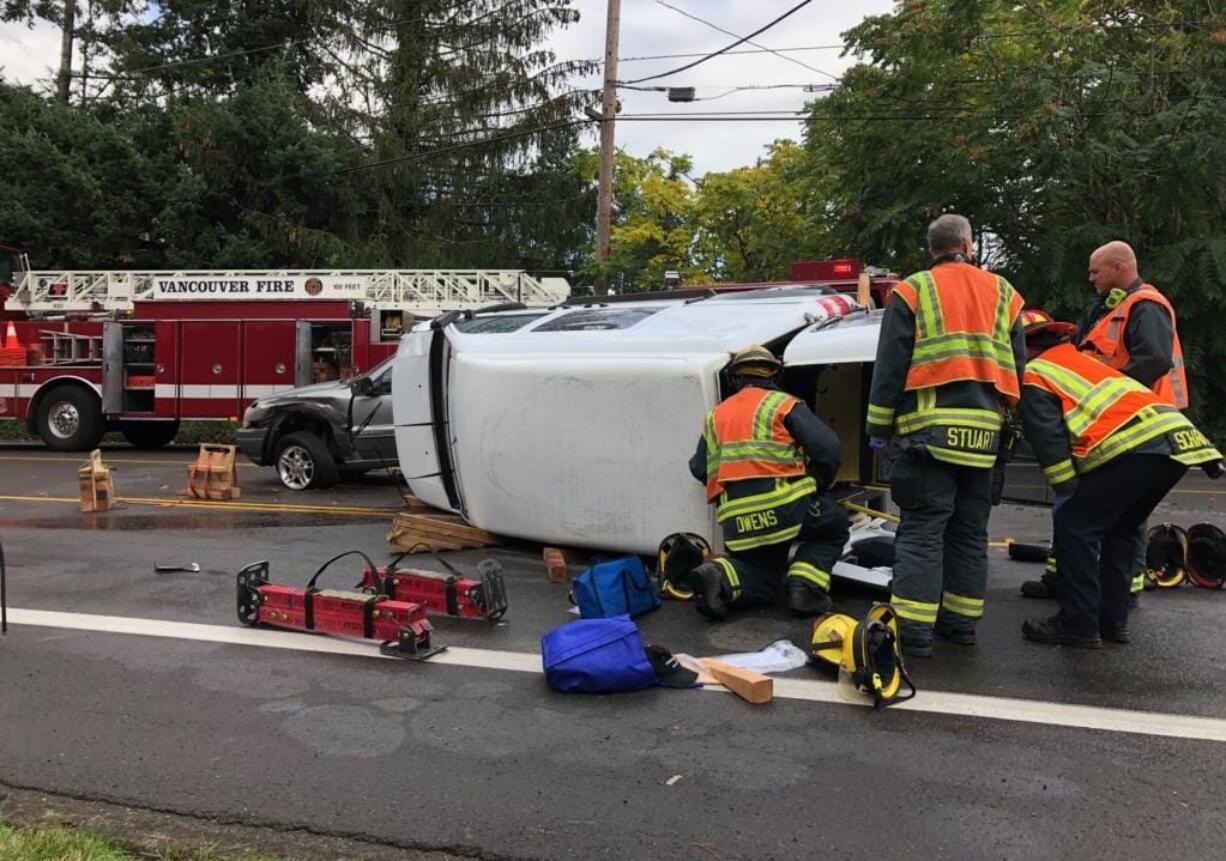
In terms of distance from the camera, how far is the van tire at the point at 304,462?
35.3 feet

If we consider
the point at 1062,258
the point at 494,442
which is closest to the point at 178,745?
the point at 494,442

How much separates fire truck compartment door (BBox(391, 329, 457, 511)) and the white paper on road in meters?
3.36

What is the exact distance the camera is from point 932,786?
3.09m

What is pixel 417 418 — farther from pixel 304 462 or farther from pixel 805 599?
pixel 304 462

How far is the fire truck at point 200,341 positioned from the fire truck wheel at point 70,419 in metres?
0.02

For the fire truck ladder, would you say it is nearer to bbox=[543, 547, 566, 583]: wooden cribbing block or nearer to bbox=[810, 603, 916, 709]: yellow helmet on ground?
bbox=[543, 547, 566, 583]: wooden cribbing block

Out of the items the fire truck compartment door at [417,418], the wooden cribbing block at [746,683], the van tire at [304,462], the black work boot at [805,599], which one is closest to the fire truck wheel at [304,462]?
the van tire at [304,462]

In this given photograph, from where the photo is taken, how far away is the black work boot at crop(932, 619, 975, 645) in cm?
450

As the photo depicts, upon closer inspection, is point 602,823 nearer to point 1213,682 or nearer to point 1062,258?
point 1213,682

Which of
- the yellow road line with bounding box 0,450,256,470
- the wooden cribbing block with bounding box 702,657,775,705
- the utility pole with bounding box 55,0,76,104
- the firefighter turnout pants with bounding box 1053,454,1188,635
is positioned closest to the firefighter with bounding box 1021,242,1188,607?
the firefighter turnout pants with bounding box 1053,454,1188,635

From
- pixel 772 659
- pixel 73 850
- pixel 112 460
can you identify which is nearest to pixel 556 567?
pixel 772 659

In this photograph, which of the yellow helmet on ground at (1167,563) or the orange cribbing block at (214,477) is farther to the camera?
the orange cribbing block at (214,477)

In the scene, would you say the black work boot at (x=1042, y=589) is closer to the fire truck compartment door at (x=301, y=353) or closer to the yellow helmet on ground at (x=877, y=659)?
the yellow helmet on ground at (x=877, y=659)

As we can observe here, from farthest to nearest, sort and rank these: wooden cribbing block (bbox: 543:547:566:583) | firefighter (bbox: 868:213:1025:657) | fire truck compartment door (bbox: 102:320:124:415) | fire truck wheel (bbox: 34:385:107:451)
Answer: fire truck wheel (bbox: 34:385:107:451) < fire truck compartment door (bbox: 102:320:124:415) < wooden cribbing block (bbox: 543:547:566:583) < firefighter (bbox: 868:213:1025:657)
